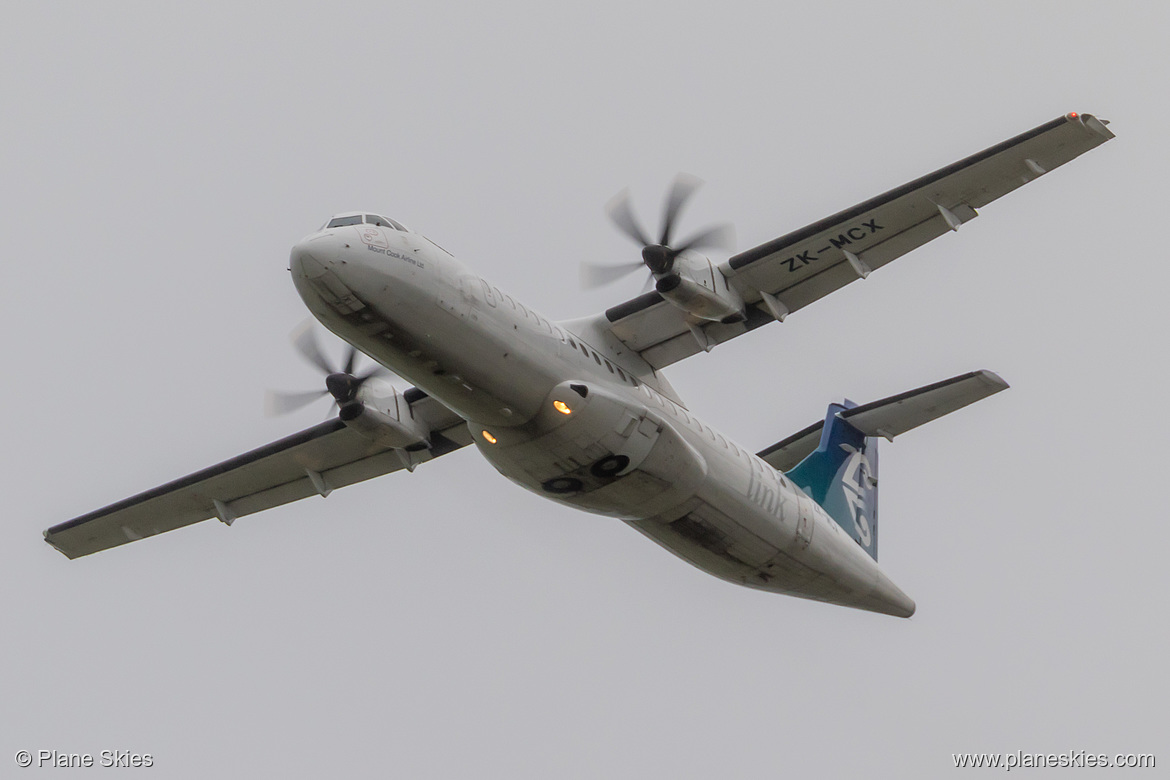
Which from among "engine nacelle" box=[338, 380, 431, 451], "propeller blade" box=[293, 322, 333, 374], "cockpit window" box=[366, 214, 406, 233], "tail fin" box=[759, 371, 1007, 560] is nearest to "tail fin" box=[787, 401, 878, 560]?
"tail fin" box=[759, 371, 1007, 560]

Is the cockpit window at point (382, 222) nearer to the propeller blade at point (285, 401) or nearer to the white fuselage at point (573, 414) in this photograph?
the white fuselage at point (573, 414)

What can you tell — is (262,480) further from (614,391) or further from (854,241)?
(854,241)

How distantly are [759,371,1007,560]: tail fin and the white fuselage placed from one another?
4.86ft

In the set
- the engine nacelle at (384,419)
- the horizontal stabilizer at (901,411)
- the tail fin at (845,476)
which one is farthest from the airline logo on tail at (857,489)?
the engine nacelle at (384,419)

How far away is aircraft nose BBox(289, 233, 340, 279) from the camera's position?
1633cm

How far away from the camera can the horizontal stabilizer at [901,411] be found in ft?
68.9

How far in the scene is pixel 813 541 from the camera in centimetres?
2105

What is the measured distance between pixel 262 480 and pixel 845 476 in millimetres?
9472

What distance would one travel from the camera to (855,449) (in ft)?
79.9

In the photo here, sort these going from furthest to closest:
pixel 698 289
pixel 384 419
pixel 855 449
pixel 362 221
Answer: pixel 855 449, pixel 384 419, pixel 698 289, pixel 362 221

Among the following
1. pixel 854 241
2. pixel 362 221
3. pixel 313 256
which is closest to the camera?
pixel 313 256

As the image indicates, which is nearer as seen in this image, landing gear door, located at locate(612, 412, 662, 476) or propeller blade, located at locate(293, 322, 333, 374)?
landing gear door, located at locate(612, 412, 662, 476)

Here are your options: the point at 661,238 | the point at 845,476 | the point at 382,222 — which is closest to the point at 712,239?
the point at 661,238

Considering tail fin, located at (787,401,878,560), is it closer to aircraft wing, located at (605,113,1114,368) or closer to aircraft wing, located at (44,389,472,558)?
aircraft wing, located at (605,113,1114,368)
